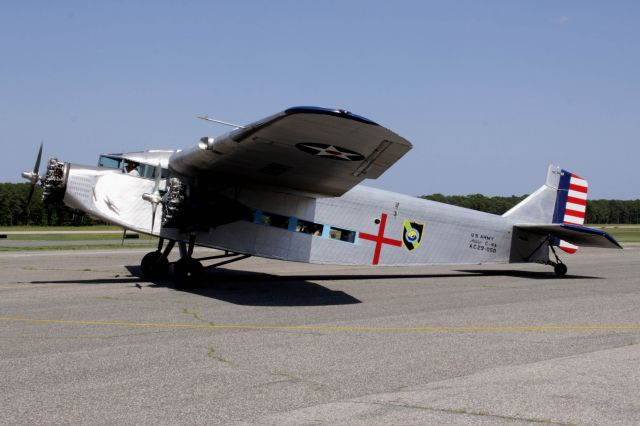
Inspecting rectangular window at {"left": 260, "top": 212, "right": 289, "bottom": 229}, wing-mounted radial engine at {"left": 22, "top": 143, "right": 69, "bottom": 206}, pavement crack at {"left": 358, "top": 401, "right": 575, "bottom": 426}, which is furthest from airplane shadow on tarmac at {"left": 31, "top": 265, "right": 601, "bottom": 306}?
pavement crack at {"left": 358, "top": 401, "right": 575, "bottom": 426}

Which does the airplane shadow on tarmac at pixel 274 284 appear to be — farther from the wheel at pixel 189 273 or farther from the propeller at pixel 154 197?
the propeller at pixel 154 197

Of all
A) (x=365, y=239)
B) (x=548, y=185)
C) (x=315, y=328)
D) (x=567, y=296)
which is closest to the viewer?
(x=315, y=328)

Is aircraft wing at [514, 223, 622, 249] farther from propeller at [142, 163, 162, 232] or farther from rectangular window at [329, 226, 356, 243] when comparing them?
propeller at [142, 163, 162, 232]

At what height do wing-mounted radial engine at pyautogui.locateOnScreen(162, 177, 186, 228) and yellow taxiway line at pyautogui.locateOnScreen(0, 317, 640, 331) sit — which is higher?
wing-mounted radial engine at pyautogui.locateOnScreen(162, 177, 186, 228)

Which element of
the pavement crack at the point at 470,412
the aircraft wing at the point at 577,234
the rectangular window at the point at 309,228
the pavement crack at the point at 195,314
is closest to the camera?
the pavement crack at the point at 470,412

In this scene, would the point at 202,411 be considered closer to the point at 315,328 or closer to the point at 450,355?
the point at 450,355

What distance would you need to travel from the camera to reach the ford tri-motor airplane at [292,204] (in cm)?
1326

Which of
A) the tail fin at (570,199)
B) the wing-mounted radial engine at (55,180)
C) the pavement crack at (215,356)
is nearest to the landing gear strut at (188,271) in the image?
the wing-mounted radial engine at (55,180)

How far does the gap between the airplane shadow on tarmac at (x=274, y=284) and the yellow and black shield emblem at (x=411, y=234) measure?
1.71 metres

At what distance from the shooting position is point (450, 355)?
28.9ft

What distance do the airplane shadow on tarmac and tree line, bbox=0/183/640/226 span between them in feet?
8.95

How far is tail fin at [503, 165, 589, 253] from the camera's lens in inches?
917

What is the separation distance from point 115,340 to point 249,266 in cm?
1628

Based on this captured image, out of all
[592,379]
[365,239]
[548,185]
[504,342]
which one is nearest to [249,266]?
[365,239]
